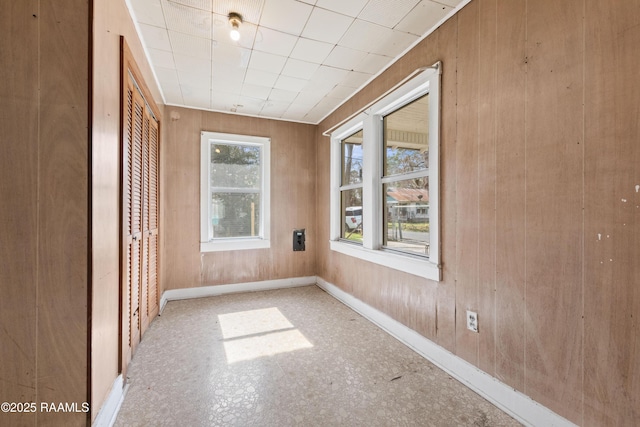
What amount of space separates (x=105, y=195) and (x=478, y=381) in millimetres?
2633

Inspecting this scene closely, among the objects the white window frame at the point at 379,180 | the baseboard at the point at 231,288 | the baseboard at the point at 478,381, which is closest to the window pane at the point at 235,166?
the white window frame at the point at 379,180

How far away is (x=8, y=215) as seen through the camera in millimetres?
1272

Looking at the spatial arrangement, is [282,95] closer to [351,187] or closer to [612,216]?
[351,187]

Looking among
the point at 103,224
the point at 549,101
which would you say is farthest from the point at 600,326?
the point at 103,224

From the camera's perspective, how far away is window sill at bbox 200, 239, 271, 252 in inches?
156

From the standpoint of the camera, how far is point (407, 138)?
274cm

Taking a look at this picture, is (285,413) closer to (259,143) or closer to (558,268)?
(558,268)

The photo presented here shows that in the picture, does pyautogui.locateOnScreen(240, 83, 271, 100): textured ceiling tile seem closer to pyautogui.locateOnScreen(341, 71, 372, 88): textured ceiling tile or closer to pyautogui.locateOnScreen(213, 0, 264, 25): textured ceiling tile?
pyautogui.locateOnScreen(341, 71, 372, 88): textured ceiling tile

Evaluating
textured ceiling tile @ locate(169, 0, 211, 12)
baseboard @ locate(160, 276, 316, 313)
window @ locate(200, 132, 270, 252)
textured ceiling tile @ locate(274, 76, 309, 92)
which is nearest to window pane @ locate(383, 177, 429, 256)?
textured ceiling tile @ locate(274, 76, 309, 92)

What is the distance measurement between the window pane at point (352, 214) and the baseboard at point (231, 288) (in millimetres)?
1128

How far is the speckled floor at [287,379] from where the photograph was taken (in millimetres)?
1657

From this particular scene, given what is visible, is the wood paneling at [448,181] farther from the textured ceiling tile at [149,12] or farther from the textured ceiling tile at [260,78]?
the textured ceiling tile at [149,12]

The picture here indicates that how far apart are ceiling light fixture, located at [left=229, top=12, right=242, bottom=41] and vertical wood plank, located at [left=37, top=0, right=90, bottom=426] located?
99 centimetres

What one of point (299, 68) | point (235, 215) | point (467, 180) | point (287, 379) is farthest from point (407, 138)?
point (235, 215)
